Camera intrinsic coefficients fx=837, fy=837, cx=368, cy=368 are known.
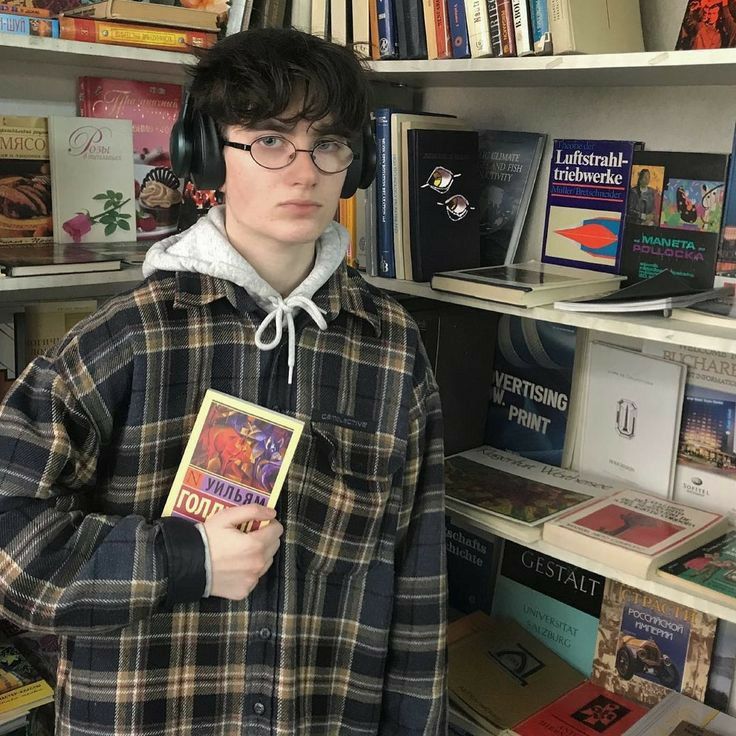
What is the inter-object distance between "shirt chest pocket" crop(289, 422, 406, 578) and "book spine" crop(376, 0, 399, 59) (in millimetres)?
700

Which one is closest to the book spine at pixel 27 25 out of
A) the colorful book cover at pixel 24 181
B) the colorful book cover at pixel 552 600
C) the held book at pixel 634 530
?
the colorful book cover at pixel 24 181

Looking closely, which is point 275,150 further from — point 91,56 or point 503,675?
point 503,675

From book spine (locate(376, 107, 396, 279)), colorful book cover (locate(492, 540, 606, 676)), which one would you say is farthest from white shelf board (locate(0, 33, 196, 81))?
A: colorful book cover (locate(492, 540, 606, 676))

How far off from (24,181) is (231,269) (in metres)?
0.68

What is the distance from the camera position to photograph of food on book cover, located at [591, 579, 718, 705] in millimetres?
1402

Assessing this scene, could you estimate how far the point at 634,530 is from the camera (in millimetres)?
1276

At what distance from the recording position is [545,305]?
4.15 ft

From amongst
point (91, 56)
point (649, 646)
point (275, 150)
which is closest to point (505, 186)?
point (275, 150)

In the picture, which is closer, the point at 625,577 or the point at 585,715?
the point at 625,577

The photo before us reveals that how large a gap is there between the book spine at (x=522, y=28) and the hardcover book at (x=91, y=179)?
0.77 m

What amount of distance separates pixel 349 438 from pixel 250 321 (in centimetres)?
20

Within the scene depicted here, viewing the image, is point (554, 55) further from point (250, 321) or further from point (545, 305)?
point (250, 321)

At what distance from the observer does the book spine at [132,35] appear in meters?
1.32

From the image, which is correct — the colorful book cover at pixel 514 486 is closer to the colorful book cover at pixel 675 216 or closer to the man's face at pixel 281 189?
the colorful book cover at pixel 675 216
